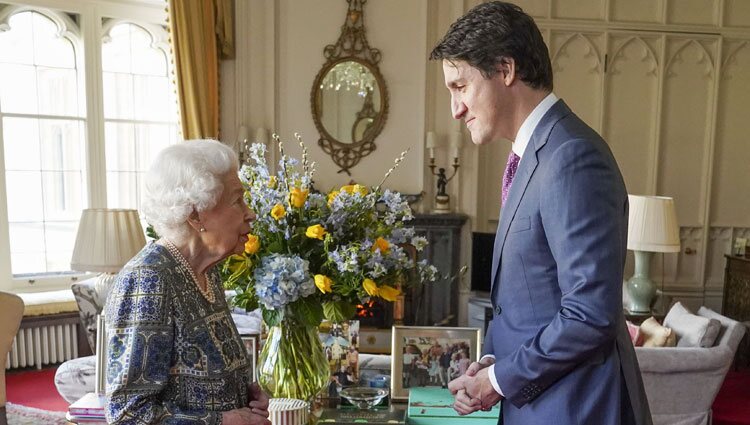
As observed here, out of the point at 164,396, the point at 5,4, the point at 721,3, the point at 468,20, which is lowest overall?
the point at 164,396

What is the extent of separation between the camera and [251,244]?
157 cm

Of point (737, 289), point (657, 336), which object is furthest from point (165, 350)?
point (737, 289)

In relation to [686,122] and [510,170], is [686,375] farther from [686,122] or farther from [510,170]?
[686,122]

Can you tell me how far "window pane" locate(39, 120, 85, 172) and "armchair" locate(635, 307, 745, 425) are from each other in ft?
15.1

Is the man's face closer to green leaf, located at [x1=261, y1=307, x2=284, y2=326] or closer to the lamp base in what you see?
green leaf, located at [x1=261, y1=307, x2=284, y2=326]

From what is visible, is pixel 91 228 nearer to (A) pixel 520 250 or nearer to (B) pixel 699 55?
(A) pixel 520 250

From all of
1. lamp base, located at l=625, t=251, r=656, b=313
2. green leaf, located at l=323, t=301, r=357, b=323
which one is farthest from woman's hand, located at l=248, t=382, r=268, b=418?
lamp base, located at l=625, t=251, r=656, b=313

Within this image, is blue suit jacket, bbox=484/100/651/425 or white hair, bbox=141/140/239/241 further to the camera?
white hair, bbox=141/140/239/241

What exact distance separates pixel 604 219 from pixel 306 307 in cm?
85

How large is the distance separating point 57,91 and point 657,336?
4904 mm

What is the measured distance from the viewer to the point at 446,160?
18.9 ft

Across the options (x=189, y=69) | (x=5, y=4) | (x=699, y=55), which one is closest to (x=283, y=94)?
(x=189, y=69)

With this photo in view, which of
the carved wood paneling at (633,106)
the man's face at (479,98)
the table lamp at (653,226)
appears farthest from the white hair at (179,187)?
the carved wood paneling at (633,106)

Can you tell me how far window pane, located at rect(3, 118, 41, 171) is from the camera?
15.7 ft
